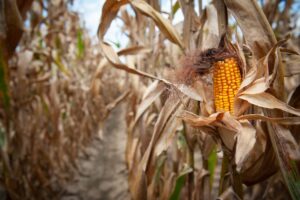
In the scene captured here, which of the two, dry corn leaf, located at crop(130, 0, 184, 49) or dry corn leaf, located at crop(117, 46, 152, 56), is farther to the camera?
dry corn leaf, located at crop(117, 46, 152, 56)

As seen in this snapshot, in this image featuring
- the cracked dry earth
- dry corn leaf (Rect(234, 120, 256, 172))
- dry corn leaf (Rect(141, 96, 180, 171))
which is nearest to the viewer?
dry corn leaf (Rect(234, 120, 256, 172))

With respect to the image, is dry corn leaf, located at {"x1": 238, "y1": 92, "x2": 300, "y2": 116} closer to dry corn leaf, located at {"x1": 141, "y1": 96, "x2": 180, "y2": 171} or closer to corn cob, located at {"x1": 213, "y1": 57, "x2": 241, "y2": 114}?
corn cob, located at {"x1": 213, "y1": 57, "x2": 241, "y2": 114}

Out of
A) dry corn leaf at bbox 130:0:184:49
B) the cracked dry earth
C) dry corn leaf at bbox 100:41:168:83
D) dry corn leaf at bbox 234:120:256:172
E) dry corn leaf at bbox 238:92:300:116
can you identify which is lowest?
the cracked dry earth

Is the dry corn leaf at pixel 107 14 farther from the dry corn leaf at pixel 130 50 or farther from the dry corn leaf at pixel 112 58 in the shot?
the dry corn leaf at pixel 130 50

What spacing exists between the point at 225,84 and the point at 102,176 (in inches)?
101

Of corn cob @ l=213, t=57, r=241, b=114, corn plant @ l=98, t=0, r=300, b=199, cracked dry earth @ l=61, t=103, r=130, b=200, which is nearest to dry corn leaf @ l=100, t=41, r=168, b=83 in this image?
corn plant @ l=98, t=0, r=300, b=199

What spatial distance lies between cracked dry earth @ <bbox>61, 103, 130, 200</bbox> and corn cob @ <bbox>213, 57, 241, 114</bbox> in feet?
6.16

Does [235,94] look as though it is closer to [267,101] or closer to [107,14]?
[267,101]

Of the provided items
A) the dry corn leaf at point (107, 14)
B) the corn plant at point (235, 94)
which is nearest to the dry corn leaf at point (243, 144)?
the corn plant at point (235, 94)

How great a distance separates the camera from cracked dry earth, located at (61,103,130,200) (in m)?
2.54

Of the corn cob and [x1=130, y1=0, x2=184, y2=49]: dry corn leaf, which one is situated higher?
[x1=130, y1=0, x2=184, y2=49]: dry corn leaf

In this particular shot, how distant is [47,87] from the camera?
8.20 ft

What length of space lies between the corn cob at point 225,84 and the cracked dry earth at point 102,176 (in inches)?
74.0

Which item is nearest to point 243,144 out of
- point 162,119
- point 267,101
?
point 267,101
